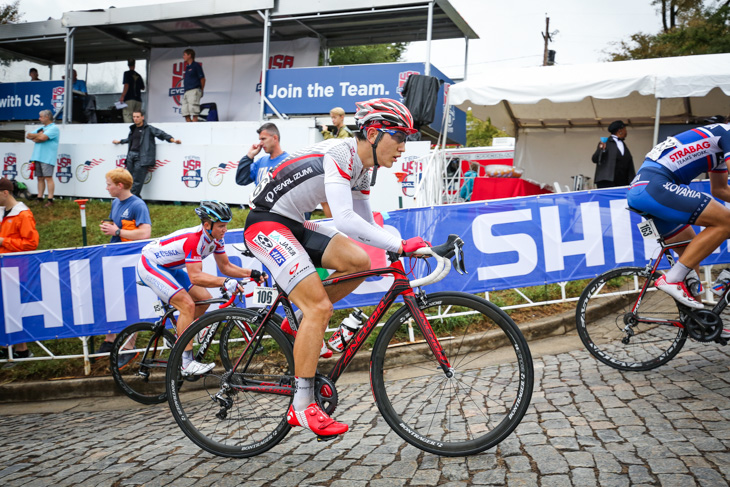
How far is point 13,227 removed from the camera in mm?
8305

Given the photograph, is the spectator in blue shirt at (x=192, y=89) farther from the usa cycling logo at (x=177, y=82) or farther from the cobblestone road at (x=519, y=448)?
the cobblestone road at (x=519, y=448)

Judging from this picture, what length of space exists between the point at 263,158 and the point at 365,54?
32593 mm

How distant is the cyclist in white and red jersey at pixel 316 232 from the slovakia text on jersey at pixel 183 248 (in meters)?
2.04

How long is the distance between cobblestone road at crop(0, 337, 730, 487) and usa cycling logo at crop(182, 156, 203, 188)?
35.5 feet

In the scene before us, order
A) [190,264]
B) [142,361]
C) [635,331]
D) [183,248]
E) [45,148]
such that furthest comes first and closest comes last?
[45,148] → [142,361] → [183,248] → [190,264] → [635,331]

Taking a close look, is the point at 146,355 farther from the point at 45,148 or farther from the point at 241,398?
the point at 45,148

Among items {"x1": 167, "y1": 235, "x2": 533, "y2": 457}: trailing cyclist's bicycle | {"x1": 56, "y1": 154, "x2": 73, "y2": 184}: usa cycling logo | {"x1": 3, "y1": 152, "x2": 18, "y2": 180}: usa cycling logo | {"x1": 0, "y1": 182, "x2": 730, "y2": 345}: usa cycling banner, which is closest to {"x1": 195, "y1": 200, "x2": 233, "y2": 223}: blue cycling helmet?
{"x1": 0, "y1": 182, "x2": 730, "y2": 345}: usa cycling banner

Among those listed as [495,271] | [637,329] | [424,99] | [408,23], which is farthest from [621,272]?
→ [408,23]

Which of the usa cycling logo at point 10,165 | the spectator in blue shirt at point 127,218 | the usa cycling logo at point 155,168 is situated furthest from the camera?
the usa cycling logo at point 10,165

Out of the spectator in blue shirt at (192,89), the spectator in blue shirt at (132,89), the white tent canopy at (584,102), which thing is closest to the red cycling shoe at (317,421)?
the white tent canopy at (584,102)

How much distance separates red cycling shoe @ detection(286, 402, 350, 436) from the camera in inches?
150

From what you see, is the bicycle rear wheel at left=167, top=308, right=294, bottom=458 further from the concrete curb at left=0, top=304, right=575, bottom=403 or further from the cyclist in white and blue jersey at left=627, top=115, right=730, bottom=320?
the cyclist in white and blue jersey at left=627, top=115, right=730, bottom=320

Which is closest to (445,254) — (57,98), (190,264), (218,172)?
(190,264)

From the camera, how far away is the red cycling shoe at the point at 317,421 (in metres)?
3.81
